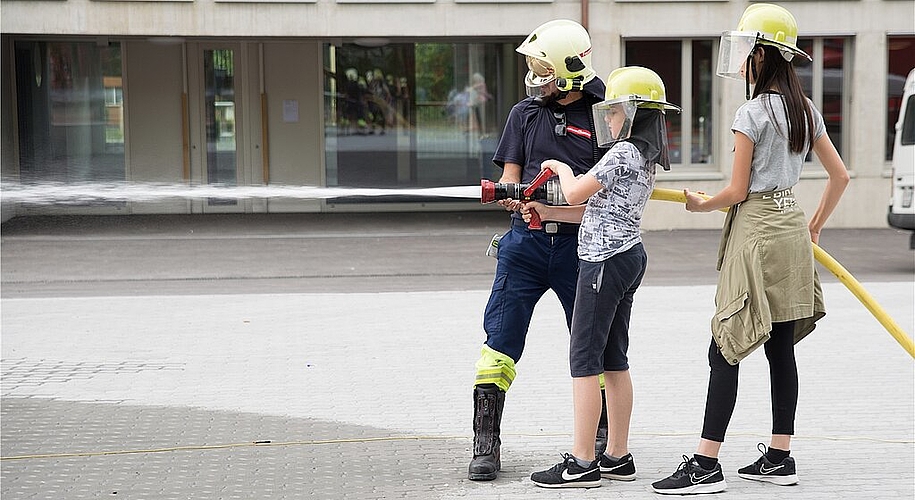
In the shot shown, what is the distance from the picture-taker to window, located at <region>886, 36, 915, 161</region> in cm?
1889

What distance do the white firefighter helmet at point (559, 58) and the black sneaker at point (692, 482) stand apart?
166 centimetres

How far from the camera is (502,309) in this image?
5.11m

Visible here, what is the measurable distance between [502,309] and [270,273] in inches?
347

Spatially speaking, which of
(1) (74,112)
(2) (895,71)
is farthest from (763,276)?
(1) (74,112)

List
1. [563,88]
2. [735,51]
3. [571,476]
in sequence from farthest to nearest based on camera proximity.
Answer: [571,476] < [563,88] < [735,51]

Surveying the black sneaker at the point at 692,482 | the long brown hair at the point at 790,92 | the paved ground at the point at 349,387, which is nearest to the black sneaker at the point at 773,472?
the paved ground at the point at 349,387

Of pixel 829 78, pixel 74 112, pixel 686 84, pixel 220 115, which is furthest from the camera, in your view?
pixel 220 115

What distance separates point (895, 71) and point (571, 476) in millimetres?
15965

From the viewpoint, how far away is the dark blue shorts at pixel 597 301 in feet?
15.6

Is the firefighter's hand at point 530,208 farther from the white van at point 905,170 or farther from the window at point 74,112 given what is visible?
the window at point 74,112

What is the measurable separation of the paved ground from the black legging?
1.02 ft

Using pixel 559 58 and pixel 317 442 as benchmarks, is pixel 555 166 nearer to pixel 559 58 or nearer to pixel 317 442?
pixel 559 58

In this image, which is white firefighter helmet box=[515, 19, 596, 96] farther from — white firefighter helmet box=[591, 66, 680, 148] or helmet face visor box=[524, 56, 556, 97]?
white firefighter helmet box=[591, 66, 680, 148]

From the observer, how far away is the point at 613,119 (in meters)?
4.72
